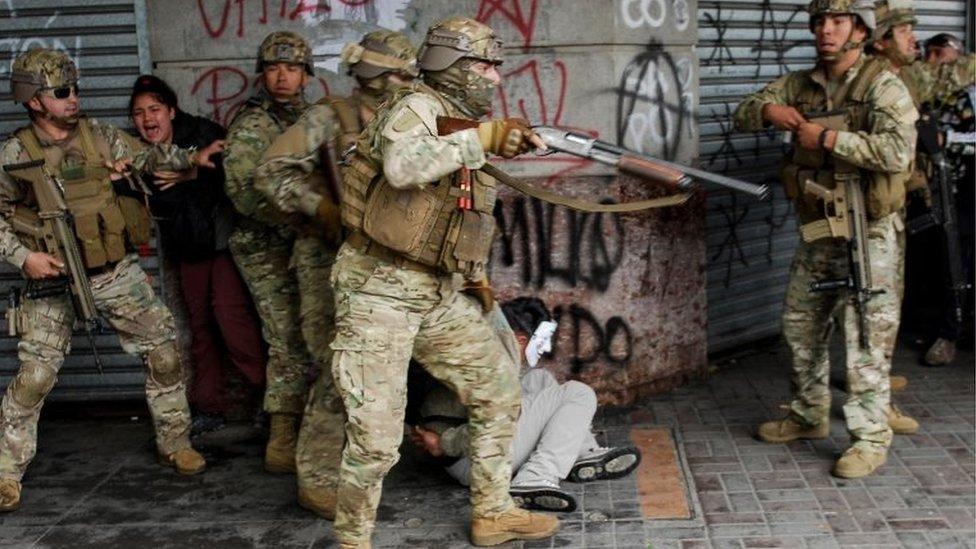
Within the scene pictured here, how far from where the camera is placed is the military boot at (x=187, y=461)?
5.59m

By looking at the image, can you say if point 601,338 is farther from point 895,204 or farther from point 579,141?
point 579,141

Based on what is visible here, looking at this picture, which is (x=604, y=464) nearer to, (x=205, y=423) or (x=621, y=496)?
(x=621, y=496)

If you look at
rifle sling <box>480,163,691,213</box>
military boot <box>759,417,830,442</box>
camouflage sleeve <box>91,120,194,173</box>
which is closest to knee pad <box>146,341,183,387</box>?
camouflage sleeve <box>91,120,194,173</box>

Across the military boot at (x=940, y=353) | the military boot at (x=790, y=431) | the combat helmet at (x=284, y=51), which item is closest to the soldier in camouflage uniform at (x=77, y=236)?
the combat helmet at (x=284, y=51)

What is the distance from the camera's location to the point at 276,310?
567 cm

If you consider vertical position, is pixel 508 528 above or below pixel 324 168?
below

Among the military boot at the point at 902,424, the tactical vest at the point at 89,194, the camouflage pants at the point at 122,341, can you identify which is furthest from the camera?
the military boot at the point at 902,424

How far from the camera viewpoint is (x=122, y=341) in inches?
216

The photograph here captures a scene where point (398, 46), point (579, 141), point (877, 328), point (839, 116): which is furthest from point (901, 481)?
point (398, 46)

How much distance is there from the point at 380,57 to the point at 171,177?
1.36 metres

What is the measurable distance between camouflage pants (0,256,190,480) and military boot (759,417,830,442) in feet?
9.30

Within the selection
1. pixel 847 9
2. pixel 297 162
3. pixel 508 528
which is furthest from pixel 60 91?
pixel 847 9

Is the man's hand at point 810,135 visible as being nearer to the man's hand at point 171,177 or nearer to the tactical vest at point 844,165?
the tactical vest at point 844,165

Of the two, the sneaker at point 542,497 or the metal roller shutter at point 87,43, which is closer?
the sneaker at point 542,497
